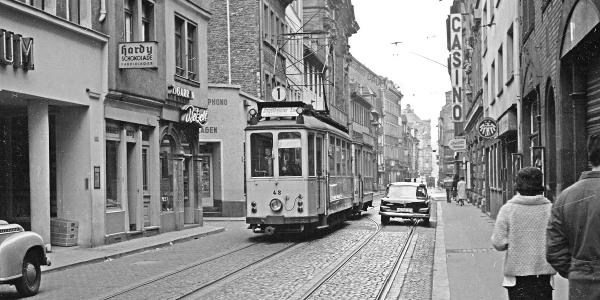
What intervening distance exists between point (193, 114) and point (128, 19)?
4.63m

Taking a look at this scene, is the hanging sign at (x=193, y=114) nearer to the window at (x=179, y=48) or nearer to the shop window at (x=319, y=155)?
the window at (x=179, y=48)

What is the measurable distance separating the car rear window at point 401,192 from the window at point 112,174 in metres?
10.1

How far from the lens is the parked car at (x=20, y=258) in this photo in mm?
10406

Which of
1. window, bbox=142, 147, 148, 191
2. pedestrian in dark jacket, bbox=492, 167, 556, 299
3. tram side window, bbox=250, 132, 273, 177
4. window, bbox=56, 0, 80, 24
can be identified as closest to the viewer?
pedestrian in dark jacket, bbox=492, 167, 556, 299

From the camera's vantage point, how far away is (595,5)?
10023mm

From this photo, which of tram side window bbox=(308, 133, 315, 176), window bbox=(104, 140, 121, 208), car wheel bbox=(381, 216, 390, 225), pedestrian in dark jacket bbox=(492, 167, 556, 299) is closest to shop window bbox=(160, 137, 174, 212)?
window bbox=(104, 140, 121, 208)

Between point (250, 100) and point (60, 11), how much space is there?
16.7 meters

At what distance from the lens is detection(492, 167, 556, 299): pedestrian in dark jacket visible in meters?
6.11

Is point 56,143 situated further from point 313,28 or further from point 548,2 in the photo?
point 313,28

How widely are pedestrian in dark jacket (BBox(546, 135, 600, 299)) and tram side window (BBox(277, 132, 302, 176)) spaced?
1510 cm

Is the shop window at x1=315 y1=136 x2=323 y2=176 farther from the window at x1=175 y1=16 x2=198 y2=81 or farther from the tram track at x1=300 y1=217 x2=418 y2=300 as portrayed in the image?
the window at x1=175 y1=16 x2=198 y2=81

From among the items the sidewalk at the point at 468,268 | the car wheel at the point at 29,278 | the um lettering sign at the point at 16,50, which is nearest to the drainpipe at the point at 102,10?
the um lettering sign at the point at 16,50

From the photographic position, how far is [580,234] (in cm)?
441

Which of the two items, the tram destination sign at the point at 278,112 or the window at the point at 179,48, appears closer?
the tram destination sign at the point at 278,112
